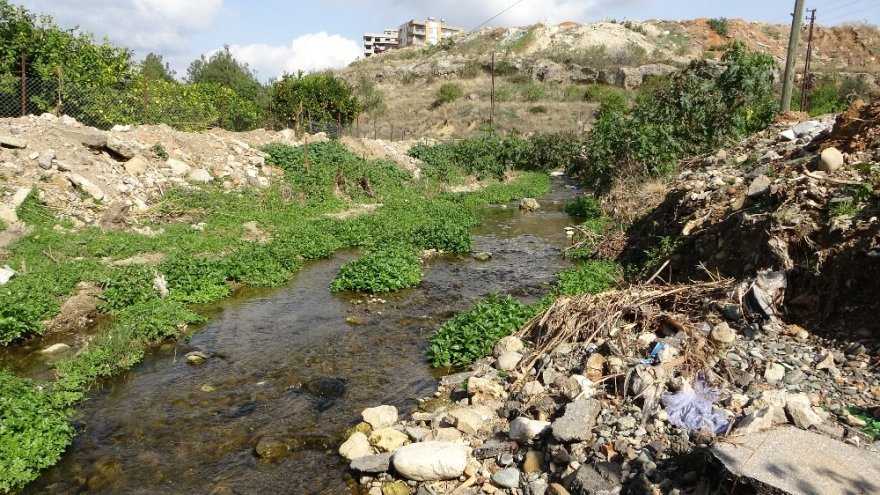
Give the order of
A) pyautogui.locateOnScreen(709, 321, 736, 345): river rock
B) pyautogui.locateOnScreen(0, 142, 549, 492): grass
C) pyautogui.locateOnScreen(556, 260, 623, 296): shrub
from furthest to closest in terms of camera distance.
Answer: pyautogui.locateOnScreen(556, 260, 623, 296): shrub
pyautogui.locateOnScreen(709, 321, 736, 345): river rock
pyautogui.locateOnScreen(0, 142, 549, 492): grass

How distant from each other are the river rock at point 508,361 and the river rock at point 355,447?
211 cm

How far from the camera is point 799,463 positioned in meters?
3.76

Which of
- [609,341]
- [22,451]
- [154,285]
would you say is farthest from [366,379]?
[154,285]

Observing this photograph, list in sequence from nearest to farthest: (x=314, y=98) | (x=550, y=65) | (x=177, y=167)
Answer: (x=177, y=167), (x=314, y=98), (x=550, y=65)

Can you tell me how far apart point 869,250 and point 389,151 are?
737 inches

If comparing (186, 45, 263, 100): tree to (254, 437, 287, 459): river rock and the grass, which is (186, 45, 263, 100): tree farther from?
(254, 437, 287, 459): river rock

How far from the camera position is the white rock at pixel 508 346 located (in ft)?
24.8

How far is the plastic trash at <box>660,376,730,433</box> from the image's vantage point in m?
4.74

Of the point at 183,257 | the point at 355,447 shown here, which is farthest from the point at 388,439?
the point at 183,257

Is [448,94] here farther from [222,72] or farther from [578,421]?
[578,421]

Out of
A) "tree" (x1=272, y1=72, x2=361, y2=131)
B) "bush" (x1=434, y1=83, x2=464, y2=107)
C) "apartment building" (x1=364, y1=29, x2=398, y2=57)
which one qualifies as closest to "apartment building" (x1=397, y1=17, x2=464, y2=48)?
"apartment building" (x1=364, y1=29, x2=398, y2=57)

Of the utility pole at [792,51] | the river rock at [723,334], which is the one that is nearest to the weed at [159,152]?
the river rock at [723,334]

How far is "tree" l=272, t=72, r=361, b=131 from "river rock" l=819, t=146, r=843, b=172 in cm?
2289

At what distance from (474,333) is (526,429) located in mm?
2780
